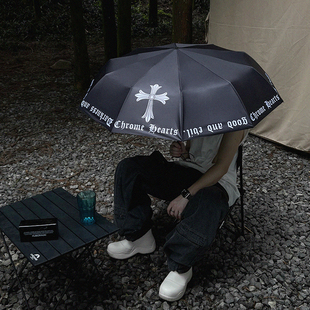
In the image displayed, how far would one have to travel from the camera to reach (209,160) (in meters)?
2.62

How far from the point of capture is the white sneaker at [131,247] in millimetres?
2646

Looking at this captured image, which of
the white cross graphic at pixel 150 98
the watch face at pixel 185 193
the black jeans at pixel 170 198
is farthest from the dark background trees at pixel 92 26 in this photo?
the white cross graphic at pixel 150 98

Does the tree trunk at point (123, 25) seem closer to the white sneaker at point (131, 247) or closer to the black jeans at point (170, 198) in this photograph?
the black jeans at point (170, 198)

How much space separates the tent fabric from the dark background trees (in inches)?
102

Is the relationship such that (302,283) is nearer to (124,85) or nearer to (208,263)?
(208,263)

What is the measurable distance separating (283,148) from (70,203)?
3.11 meters

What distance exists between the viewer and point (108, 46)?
724cm

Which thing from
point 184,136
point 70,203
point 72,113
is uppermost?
point 184,136

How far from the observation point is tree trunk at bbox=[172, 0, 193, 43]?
4465 mm

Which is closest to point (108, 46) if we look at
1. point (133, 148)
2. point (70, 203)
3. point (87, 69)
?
point (87, 69)

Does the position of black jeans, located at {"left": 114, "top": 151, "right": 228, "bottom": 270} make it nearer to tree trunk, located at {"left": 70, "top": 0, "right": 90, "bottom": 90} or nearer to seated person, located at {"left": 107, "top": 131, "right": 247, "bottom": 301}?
seated person, located at {"left": 107, "top": 131, "right": 247, "bottom": 301}

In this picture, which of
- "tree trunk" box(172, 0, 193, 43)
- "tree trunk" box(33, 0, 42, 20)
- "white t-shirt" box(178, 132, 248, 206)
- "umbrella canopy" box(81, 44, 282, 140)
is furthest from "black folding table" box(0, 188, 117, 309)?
"tree trunk" box(33, 0, 42, 20)

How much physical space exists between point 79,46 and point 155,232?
4.32m

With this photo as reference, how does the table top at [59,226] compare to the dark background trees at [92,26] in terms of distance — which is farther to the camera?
the dark background trees at [92,26]
